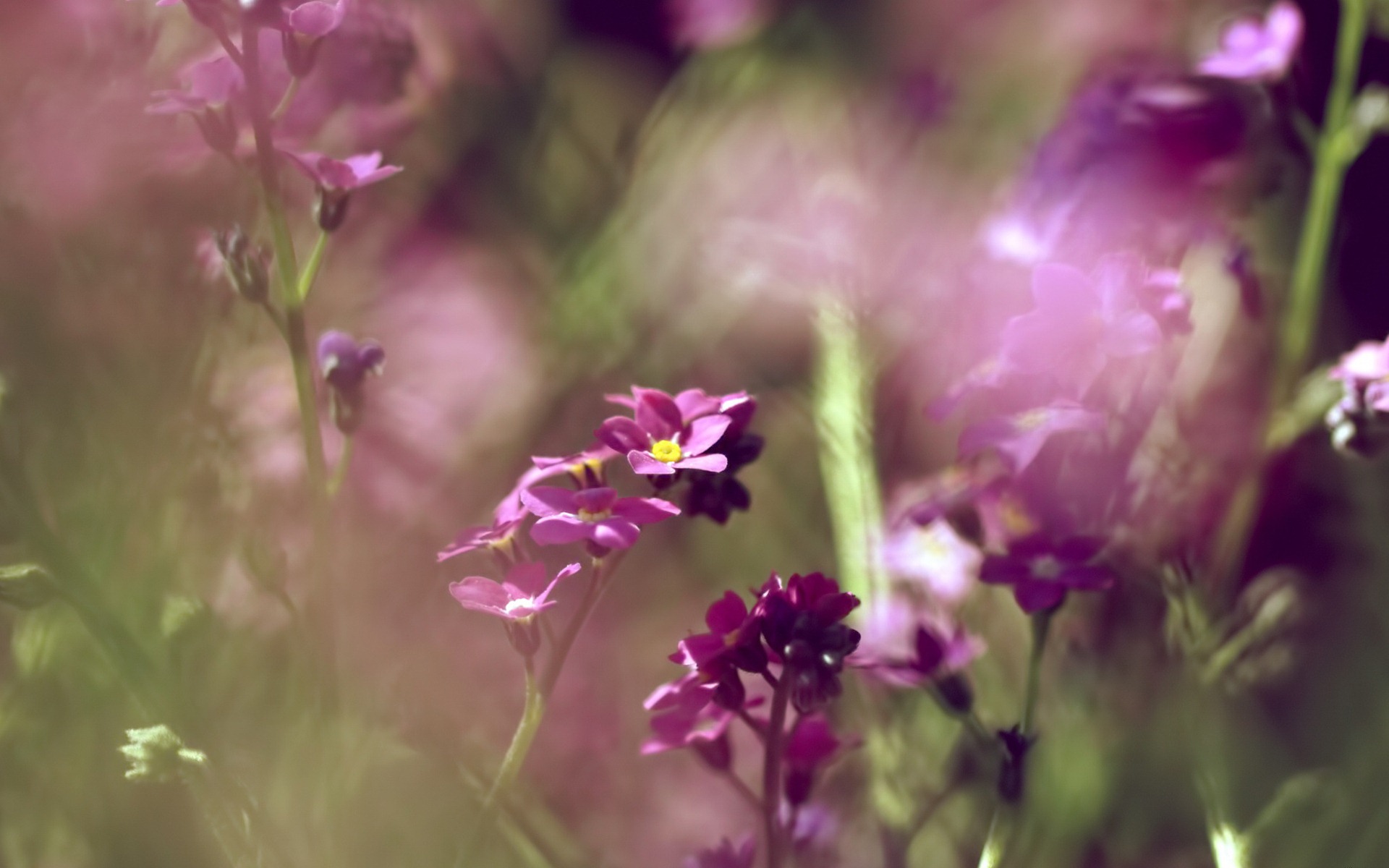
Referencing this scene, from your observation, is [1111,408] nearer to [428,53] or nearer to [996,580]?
[996,580]

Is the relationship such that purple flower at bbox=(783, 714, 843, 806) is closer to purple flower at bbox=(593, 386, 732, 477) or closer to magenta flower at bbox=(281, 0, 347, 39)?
purple flower at bbox=(593, 386, 732, 477)

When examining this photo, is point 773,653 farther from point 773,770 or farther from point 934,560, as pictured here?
point 934,560

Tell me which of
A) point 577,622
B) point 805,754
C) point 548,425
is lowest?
point 548,425

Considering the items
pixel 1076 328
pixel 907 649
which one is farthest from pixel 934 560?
pixel 1076 328

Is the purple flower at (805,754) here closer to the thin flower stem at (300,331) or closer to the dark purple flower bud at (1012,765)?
the dark purple flower bud at (1012,765)

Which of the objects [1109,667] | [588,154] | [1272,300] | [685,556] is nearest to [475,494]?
[685,556]

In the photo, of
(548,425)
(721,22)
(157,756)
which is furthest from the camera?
(721,22)

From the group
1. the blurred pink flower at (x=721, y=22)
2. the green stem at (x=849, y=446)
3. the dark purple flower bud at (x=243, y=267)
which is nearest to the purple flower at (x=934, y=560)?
the green stem at (x=849, y=446)
